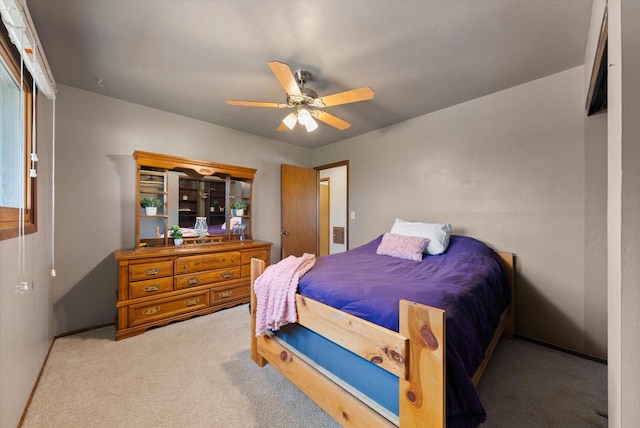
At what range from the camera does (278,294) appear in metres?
1.62

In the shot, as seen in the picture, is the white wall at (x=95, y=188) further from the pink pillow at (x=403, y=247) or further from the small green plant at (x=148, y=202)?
the pink pillow at (x=403, y=247)

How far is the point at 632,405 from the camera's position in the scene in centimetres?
74

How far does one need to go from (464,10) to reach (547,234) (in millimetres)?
1942

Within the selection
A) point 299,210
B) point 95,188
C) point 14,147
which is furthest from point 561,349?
point 95,188

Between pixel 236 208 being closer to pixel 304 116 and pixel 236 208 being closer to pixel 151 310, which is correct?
pixel 151 310

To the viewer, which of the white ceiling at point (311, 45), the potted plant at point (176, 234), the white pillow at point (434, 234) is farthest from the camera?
the potted plant at point (176, 234)

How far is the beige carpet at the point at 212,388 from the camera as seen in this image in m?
1.39

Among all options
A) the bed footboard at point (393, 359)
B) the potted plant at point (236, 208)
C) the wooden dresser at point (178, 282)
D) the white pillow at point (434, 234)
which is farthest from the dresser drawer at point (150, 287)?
the white pillow at point (434, 234)

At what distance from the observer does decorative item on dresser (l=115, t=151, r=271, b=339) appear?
2322 millimetres

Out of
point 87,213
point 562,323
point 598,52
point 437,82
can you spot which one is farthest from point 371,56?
point 87,213

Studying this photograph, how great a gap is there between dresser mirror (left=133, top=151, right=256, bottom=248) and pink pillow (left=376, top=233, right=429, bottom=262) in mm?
1966

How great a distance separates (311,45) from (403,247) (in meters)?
1.88

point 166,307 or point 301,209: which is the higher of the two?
point 301,209

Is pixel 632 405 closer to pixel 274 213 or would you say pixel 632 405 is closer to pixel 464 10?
pixel 464 10
